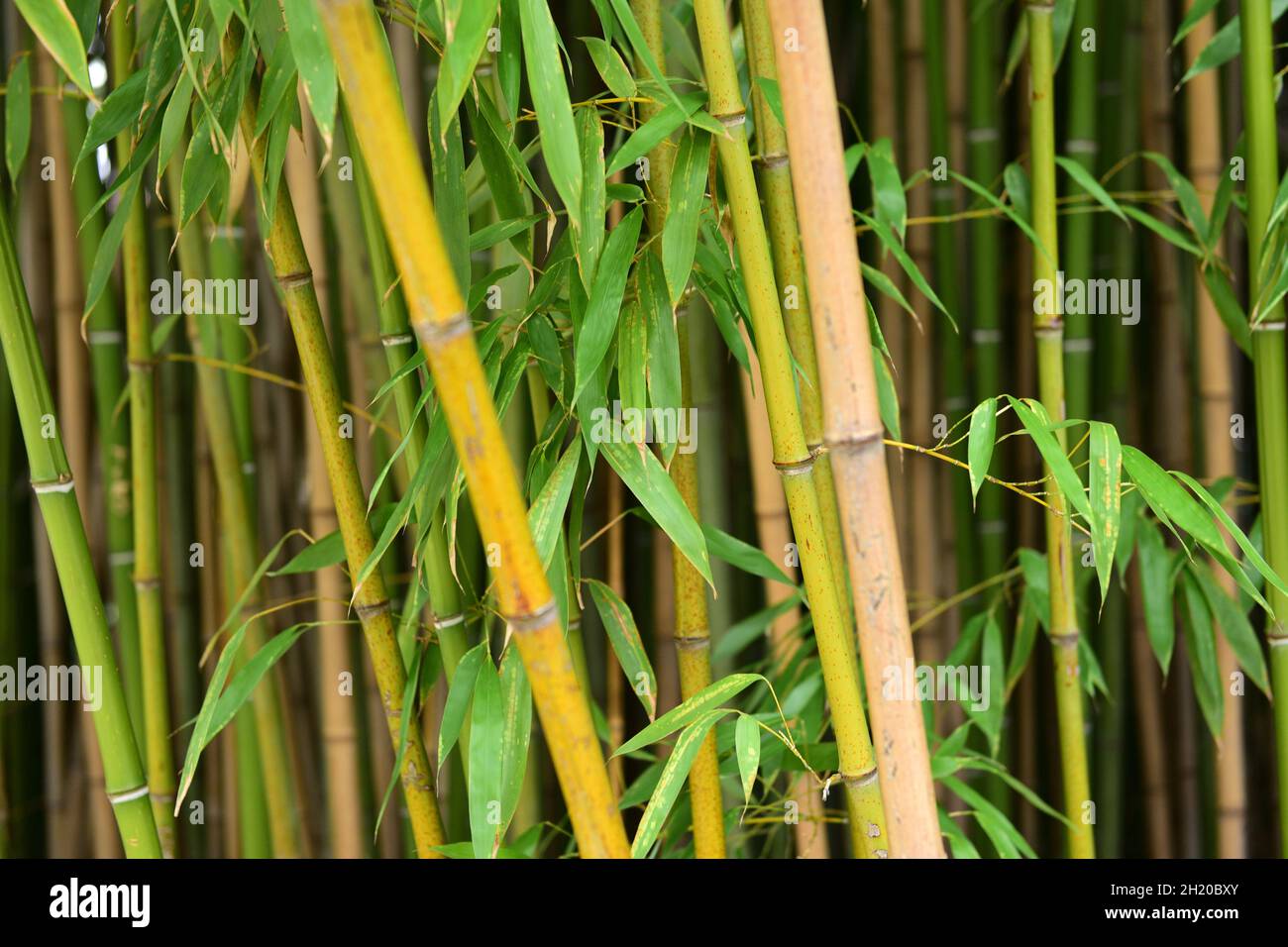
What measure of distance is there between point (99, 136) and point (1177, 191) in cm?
81

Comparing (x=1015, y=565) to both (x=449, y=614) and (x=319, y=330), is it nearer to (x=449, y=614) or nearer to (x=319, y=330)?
(x=449, y=614)

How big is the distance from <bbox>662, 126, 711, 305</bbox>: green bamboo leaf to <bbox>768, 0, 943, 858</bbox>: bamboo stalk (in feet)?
0.26

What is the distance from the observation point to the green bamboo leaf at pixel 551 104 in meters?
0.45

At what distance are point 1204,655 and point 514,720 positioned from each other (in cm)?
58

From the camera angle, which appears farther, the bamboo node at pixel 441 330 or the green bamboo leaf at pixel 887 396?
the green bamboo leaf at pixel 887 396

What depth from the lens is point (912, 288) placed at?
38.7 inches

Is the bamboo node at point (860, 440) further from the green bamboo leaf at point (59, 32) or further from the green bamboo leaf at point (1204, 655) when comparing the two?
the green bamboo leaf at point (1204, 655)

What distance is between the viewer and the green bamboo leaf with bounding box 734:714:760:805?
527mm

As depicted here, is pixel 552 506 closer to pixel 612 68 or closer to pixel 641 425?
pixel 641 425

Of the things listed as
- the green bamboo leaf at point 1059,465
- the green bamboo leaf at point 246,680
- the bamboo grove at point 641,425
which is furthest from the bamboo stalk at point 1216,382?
the green bamboo leaf at point 246,680

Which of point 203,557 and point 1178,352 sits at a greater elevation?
point 1178,352

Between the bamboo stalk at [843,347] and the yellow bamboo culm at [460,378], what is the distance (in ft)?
0.49

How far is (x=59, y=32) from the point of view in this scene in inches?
16.7
